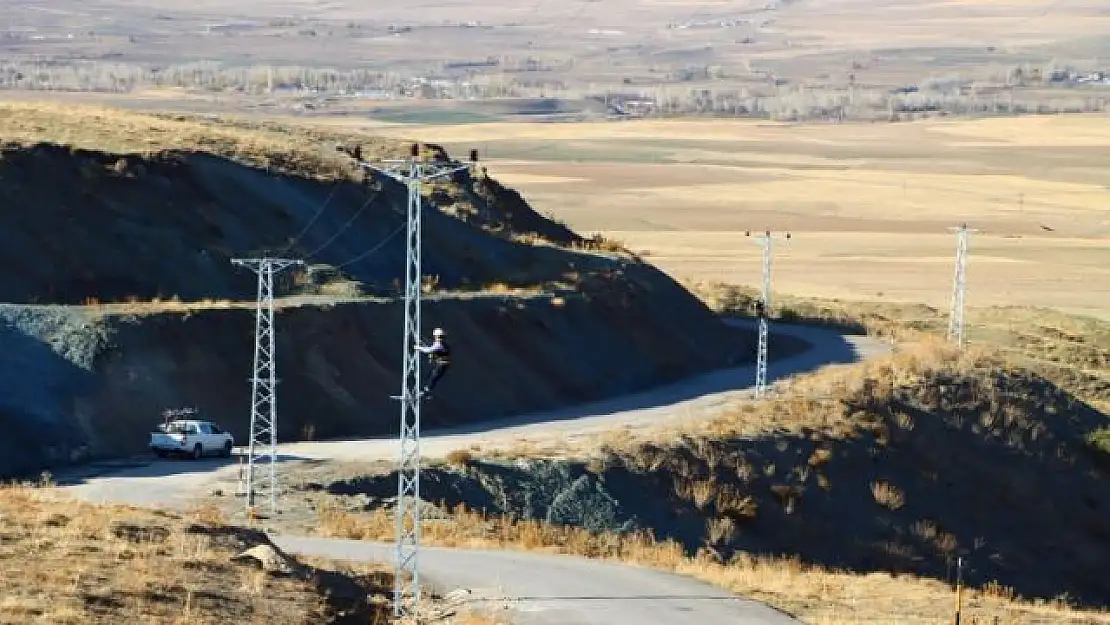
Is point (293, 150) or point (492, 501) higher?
point (293, 150)

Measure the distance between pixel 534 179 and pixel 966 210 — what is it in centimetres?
3143

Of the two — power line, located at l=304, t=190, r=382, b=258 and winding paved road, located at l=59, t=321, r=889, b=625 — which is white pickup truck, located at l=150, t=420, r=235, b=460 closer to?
winding paved road, located at l=59, t=321, r=889, b=625

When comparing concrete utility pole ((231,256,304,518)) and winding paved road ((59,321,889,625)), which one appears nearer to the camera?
winding paved road ((59,321,889,625))

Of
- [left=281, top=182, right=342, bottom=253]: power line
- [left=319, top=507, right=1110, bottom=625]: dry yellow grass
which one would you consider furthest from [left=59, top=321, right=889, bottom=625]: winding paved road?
[left=281, top=182, right=342, bottom=253]: power line

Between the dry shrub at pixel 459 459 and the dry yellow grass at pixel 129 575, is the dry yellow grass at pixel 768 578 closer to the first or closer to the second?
the dry shrub at pixel 459 459

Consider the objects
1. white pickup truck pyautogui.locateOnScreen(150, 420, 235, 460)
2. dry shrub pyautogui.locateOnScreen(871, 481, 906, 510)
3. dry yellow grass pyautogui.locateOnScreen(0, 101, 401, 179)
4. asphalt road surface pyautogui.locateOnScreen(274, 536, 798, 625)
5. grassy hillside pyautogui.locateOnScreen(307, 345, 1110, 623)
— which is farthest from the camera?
dry yellow grass pyautogui.locateOnScreen(0, 101, 401, 179)

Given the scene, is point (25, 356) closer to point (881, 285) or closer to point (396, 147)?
point (396, 147)

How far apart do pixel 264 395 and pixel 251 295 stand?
8804mm

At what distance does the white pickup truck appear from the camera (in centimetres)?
3853

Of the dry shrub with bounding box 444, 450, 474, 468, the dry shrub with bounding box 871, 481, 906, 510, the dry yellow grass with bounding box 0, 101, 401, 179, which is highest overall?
the dry yellow grass with bounding box 0, 101, 401, 179

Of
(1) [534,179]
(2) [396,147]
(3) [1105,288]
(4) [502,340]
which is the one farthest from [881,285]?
(1) [534,179]

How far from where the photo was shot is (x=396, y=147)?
7138 cm

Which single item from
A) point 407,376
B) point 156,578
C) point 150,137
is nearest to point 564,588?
point 407,376

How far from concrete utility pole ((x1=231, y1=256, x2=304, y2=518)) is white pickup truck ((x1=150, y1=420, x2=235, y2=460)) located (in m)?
0.66
